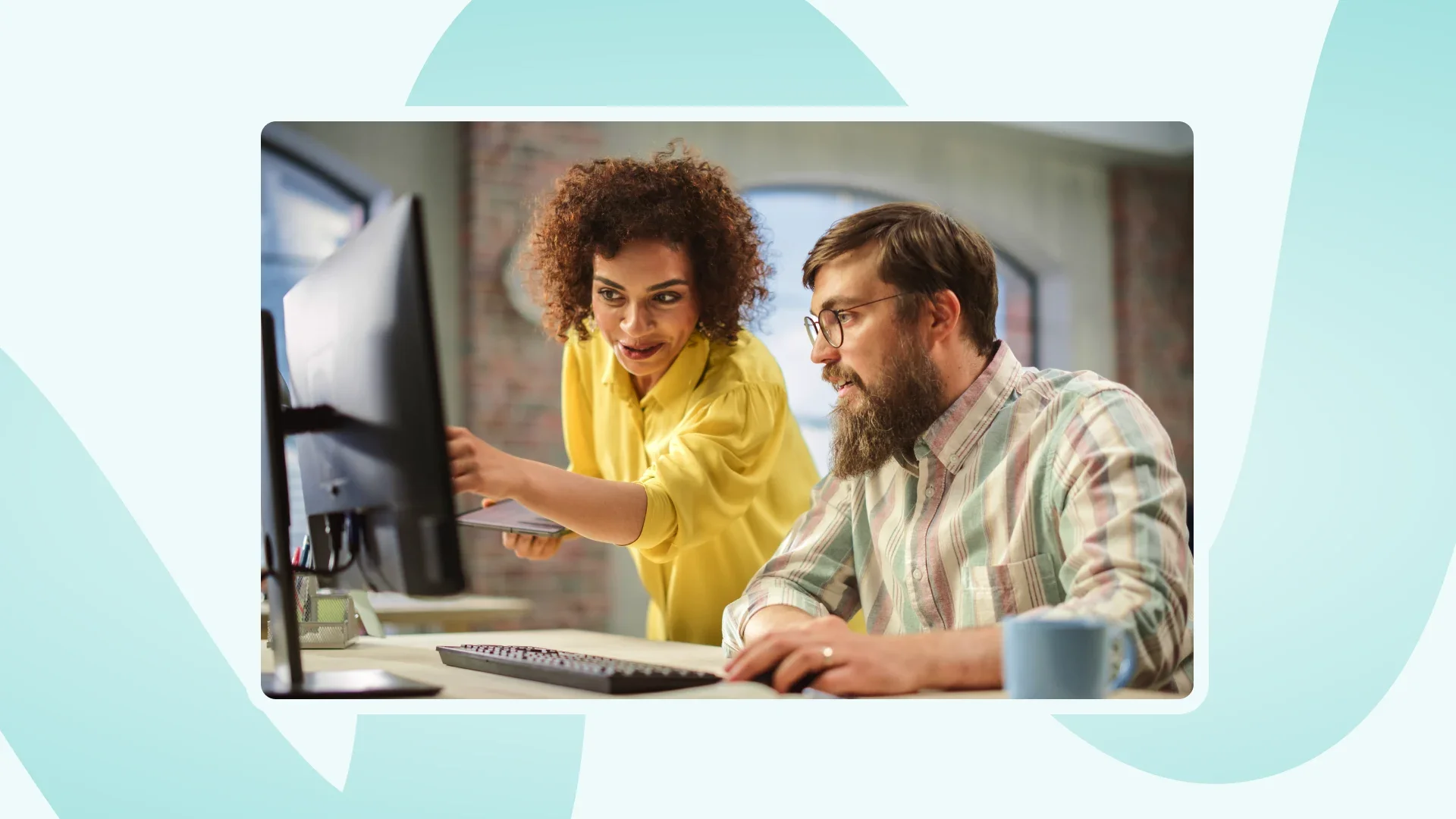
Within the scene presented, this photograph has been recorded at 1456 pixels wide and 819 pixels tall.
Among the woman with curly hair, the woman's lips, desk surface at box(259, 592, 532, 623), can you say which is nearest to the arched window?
the woman with curly hair

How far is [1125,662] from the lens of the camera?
1.14m

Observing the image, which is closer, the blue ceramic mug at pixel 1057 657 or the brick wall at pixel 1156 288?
the blue ceramic mug at pixel 1057 657

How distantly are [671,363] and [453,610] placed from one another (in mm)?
1081

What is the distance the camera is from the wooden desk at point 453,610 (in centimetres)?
241

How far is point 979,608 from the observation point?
1321 millimetres

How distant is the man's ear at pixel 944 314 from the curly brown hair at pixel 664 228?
266 millimetres

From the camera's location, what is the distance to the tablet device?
147 cm
